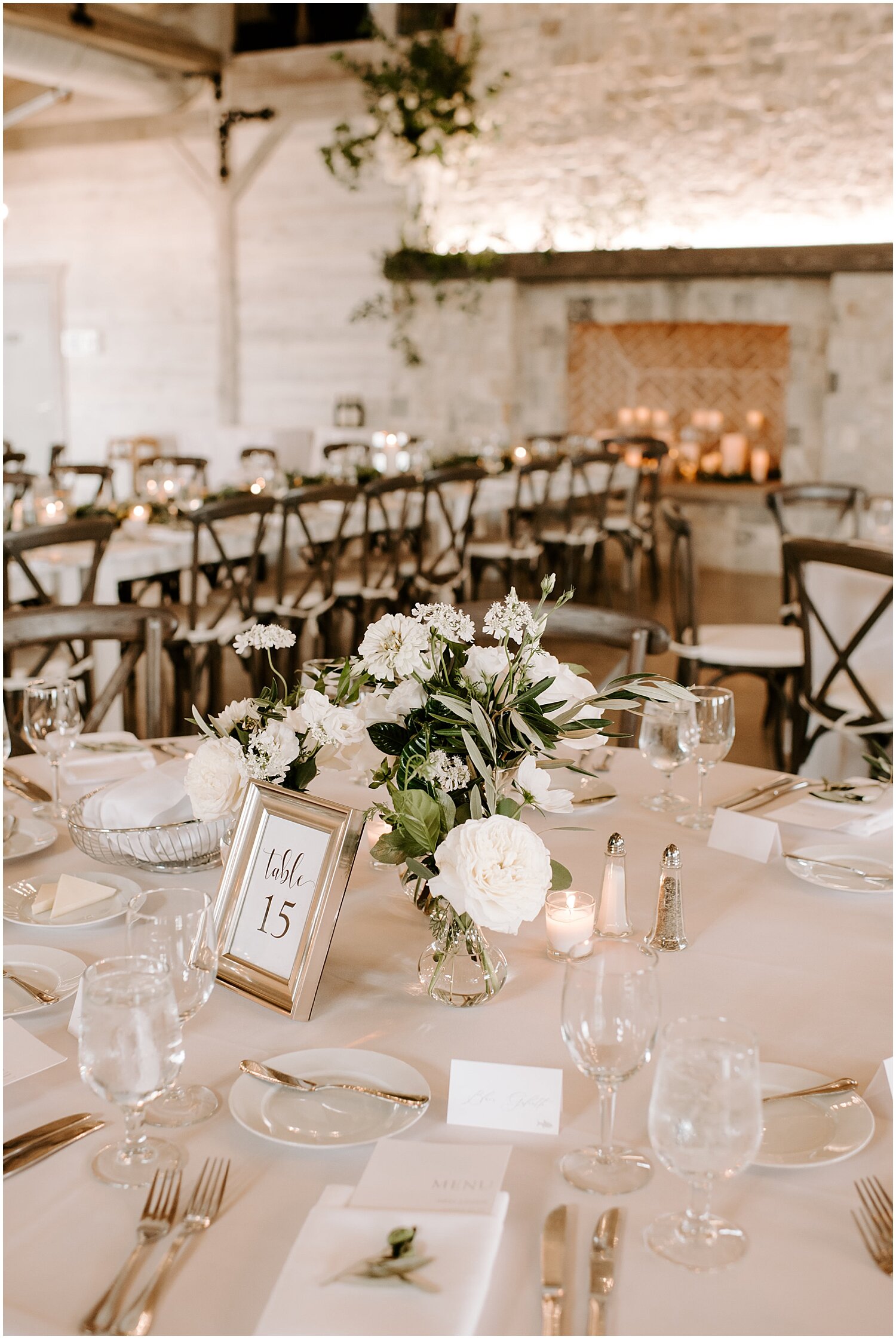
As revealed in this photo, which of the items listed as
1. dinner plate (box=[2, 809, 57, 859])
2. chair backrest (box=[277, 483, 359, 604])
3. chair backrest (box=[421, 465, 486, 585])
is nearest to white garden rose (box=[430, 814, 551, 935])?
dinner plate (box=[2, 809, 57, 859])

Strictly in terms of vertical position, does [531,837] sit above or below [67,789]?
above

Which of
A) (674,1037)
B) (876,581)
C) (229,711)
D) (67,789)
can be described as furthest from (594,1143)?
(876,581)

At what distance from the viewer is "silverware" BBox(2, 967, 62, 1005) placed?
1.31 metres

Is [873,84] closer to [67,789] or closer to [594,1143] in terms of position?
[67,789]

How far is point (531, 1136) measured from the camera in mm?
1093

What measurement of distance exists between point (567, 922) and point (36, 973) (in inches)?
24.0

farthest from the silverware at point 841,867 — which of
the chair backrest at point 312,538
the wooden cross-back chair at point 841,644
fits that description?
the chair backrest at point 312,538

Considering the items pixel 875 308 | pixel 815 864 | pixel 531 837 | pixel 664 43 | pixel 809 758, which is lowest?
pixel 809 758

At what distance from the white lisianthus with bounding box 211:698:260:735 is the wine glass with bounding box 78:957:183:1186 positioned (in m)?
0.42

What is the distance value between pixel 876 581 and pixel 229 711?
2.50m

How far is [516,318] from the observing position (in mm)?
9445

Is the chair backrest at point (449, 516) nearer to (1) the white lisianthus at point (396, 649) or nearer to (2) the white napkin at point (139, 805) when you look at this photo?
(2) the white napkin at point (139, 805)

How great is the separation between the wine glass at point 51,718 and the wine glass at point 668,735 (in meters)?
0.86

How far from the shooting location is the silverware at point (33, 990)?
1307 millimetres
